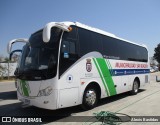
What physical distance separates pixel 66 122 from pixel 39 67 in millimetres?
1926

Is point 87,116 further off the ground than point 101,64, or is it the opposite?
point 101,64

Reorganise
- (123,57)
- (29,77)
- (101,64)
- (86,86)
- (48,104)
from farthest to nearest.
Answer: (123,57), (101,64), (86,86), (29,77), (48,104)

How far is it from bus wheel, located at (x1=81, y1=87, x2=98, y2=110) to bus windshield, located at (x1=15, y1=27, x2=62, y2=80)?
75.8 inches

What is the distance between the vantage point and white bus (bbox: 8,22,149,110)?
6.09m

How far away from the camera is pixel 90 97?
7574 mm

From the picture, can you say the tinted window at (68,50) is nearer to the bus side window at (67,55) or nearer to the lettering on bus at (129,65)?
the bus side window at (67,55)

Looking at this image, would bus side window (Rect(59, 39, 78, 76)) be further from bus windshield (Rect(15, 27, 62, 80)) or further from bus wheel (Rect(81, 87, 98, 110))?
bus wheel (Rect(81, 87, 98, 110))

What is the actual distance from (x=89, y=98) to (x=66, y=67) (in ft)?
6.06

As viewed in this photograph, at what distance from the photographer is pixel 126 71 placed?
424 inches

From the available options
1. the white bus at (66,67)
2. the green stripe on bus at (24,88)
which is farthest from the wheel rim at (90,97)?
the green stripe on bus at (24,88)

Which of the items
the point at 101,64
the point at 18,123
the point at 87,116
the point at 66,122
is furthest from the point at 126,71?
the point at 18,123

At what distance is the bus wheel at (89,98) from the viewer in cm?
733

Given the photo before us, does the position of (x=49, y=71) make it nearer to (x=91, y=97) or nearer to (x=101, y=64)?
(x=91, y=97)

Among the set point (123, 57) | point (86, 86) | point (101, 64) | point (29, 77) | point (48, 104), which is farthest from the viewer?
point (123, 57)
